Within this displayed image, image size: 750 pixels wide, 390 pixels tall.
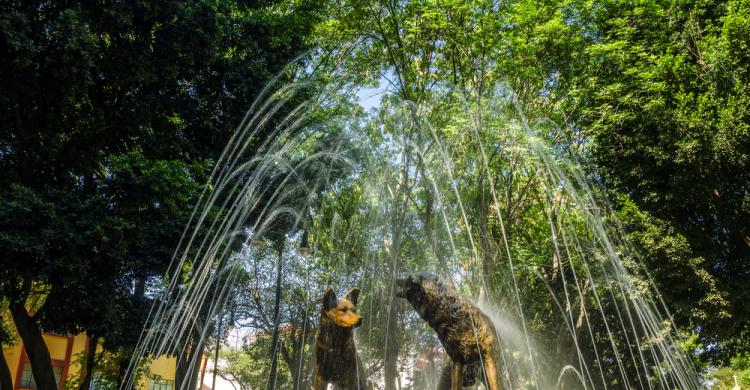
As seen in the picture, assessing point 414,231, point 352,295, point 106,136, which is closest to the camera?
point 352,295

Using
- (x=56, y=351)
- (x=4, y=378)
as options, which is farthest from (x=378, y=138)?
(x=56, y=351)

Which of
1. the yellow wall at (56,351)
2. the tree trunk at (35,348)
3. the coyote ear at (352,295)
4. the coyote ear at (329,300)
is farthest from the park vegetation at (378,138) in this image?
the yellow wall at (56,351)

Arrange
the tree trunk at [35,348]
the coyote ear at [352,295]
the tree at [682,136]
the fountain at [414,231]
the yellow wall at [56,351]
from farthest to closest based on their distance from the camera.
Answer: the yellow wall at [56,351]
the fountain at [414,231]
the tree at [682,136]
the tree trunk at [35,348]
the coyote ear at [352,295]

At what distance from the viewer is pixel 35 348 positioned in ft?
39.3

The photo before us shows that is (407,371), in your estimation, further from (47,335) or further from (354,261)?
(47,335)

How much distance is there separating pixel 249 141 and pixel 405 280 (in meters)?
8.10

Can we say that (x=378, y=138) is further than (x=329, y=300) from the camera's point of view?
Yes

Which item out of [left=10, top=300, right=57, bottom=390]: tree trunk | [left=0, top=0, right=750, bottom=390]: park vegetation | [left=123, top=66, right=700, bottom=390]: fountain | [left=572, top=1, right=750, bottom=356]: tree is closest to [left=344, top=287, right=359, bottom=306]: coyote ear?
[left=0, top=0, right=750, bottom=390]: park vegetation

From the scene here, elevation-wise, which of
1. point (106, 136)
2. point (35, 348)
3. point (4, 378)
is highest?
point (106, 136)

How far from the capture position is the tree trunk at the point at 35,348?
38.7ft

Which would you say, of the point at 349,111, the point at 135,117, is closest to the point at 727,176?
the point at 349,111

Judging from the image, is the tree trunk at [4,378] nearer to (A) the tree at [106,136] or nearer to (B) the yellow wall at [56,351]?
(A) the tree at [106,136]

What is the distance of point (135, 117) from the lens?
486 inches

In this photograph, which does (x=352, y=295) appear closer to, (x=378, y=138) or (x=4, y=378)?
(x=4, y=378)
